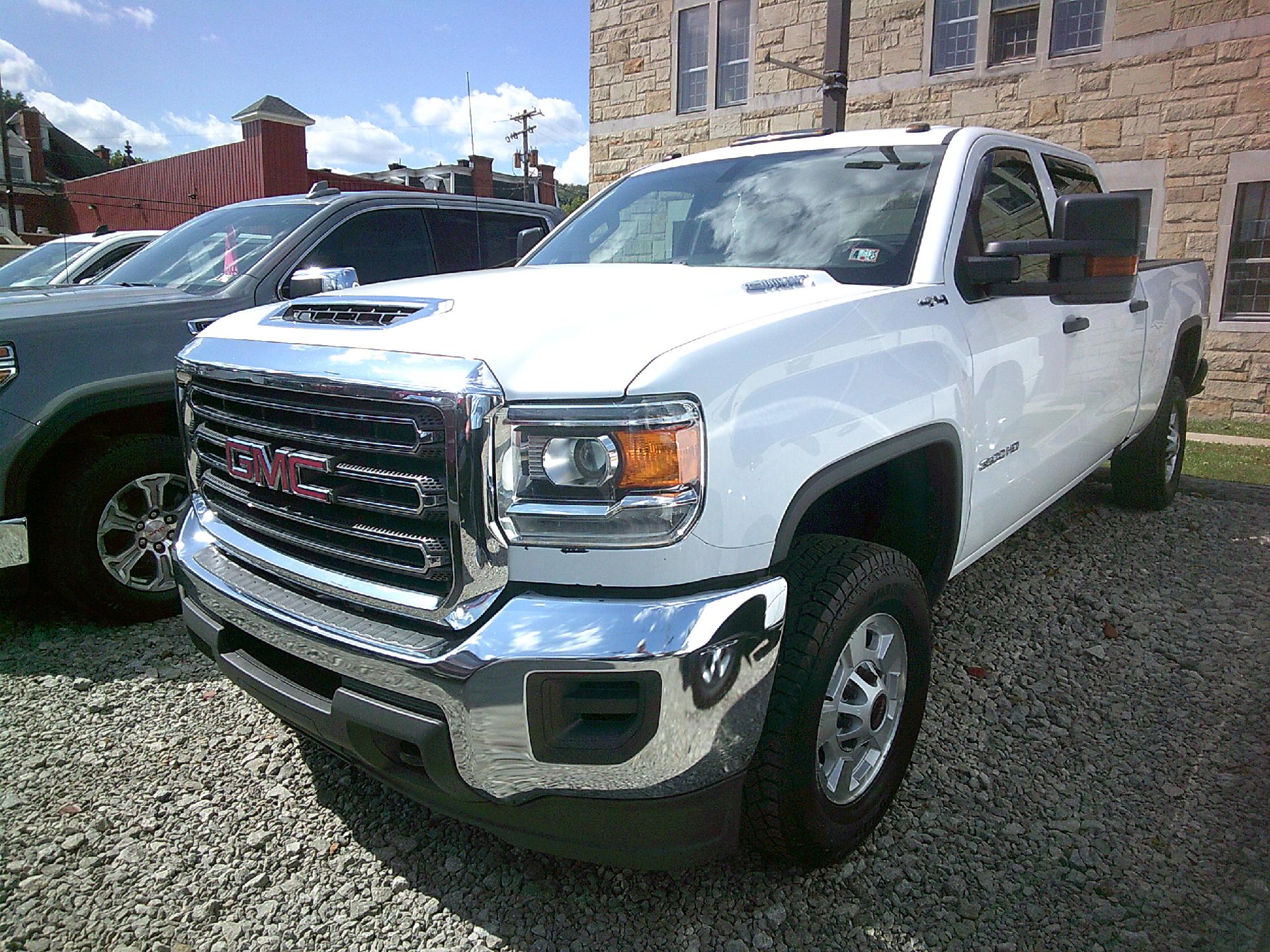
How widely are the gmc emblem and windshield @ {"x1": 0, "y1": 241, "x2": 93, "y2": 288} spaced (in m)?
7.11

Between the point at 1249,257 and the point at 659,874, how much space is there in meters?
10.6

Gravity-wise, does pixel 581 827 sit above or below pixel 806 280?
below

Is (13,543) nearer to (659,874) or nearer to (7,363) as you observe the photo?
(7,363)

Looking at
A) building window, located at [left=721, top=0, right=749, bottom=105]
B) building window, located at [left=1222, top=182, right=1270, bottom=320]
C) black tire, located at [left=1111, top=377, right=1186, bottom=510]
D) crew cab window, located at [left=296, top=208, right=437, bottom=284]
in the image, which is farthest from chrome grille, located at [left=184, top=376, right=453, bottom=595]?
building window, located at [left=721, top=0, right=749, bottom=105]

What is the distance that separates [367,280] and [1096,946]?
14.6 ft

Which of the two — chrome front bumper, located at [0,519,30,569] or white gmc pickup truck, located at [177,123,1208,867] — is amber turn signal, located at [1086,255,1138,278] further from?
chrome front bumper, located at [0,519,30,569]

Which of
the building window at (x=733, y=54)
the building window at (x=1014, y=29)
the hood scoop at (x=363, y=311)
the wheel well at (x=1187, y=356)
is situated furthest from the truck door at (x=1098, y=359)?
the building window at (x=733, y=54)

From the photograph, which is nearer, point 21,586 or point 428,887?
point 428,887

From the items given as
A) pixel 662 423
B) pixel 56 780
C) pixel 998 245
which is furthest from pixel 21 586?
pixel 998 245

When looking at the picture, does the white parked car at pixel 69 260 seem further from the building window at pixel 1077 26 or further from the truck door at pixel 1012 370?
the building window at pixel 1077 26

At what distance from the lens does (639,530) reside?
5.82 feet

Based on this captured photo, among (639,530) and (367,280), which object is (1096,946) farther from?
(367,280)

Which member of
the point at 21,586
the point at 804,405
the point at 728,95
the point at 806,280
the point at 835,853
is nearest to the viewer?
the point at 804,405

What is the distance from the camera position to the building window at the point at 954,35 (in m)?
10.9
